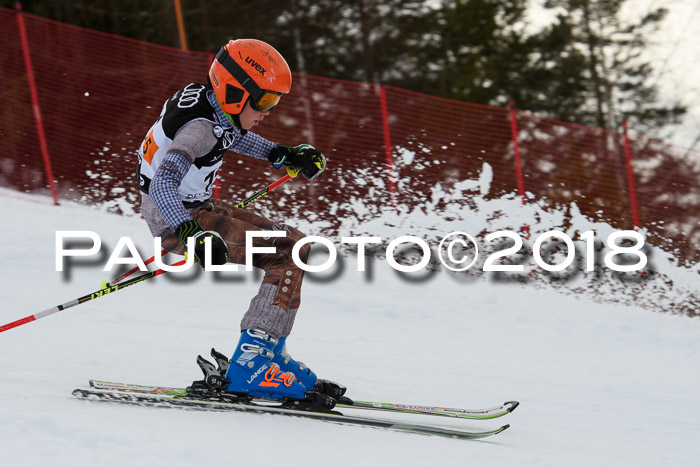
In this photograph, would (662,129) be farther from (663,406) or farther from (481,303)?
(663,406)

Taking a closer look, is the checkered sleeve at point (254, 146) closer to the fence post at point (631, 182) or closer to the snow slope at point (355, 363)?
the snow slope at point (355, 363)

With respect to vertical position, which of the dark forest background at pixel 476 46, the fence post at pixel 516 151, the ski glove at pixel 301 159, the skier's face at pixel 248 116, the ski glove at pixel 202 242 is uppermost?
the dark forest background at pixel 476 46

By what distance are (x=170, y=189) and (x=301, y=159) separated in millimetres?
1169

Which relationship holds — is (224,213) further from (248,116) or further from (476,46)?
(476,46)

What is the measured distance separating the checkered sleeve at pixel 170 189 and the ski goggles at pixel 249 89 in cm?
41

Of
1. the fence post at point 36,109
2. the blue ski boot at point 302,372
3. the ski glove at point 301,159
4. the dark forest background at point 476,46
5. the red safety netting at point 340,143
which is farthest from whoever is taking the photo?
the dark forest background at point 476,46

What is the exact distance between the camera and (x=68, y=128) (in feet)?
28.2

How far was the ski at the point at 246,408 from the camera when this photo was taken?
3336mm

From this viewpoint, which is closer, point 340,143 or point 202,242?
point 202,242

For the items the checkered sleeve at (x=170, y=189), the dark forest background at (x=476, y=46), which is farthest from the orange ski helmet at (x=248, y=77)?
the dark forest background at (x=476, y=46)

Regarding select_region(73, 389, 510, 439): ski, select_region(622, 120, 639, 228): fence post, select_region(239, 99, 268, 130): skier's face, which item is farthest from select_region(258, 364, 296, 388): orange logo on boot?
select_region(622, 120, 639, 228): fence post

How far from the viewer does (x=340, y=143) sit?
27.2 ft

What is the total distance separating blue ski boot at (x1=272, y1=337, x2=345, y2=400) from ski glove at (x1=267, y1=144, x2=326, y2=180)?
1.06m

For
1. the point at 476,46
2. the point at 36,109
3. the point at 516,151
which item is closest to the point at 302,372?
the point at 516,151
